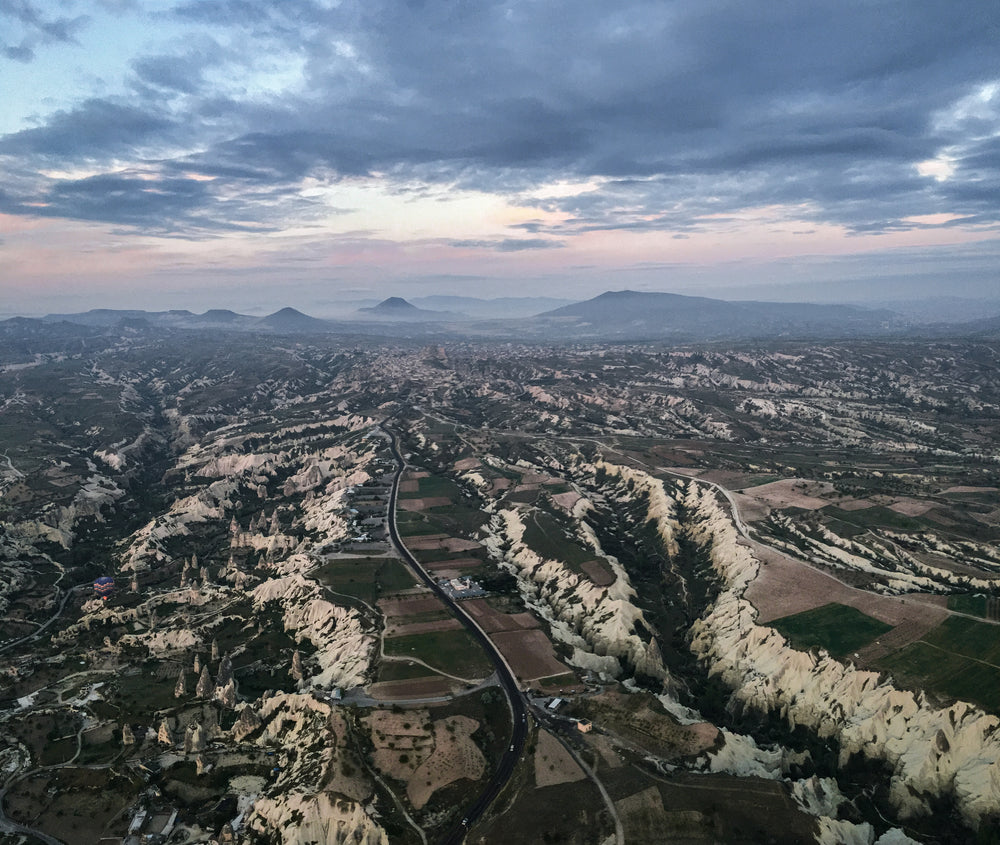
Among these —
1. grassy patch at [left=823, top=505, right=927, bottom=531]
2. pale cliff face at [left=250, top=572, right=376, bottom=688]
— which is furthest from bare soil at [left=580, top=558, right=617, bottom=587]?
grassy patch at [left=823, top=505, right=927, bottom=531]

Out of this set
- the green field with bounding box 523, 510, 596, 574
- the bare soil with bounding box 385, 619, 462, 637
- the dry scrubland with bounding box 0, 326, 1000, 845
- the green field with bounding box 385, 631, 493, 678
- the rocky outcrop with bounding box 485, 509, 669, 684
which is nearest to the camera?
the dry scrubland with bounding box 0, 326, 1000, 845

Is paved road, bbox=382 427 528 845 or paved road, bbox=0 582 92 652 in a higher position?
paved road, bbox=382 427 528 845

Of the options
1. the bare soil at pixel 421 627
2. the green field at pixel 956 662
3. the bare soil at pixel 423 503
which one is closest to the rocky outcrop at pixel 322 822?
the bare soil at pixel 421 627

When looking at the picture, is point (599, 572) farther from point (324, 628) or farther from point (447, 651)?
point (324, 628)

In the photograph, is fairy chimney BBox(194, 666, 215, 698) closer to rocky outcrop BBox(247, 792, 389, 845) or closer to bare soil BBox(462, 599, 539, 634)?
rocky outcrop BBox(247, 792, 389, 845)

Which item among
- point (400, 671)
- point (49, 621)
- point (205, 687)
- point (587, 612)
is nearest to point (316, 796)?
point (400, 671)

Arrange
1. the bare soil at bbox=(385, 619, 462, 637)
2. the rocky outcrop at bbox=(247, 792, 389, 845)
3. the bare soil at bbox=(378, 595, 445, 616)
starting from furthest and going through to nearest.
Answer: the bare soil at bbox=(378, 595, 445, 616) < the bare soil at bbox=(385, 619, 462, 637) < the rocky outcrop at bbox=(247, 792, 389, 845)
